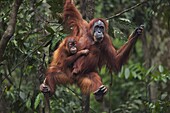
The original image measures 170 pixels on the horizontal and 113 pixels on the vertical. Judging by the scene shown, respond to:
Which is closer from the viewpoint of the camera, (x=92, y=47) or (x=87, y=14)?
(x=92, y=47)

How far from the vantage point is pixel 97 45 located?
15.1 ft

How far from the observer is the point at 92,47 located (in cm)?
460

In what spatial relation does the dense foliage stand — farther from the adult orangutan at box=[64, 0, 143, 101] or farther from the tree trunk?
the tree trunk

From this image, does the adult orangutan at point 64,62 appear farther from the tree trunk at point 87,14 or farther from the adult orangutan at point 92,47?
the tree trunk at point 87,14

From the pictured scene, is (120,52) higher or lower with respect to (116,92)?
higher

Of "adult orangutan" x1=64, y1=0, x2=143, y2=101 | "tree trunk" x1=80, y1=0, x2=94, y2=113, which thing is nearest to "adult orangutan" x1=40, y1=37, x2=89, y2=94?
"adult orangutan" x1=64, y1=0, x2=143, y2=101

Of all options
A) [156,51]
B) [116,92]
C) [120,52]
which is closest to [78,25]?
[120,52]

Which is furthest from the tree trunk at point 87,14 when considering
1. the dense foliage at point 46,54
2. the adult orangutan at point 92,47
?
the dense foliage at point 46,54

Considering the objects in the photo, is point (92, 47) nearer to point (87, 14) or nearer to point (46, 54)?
point (87, 14)

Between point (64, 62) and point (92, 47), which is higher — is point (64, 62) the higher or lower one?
the lower one

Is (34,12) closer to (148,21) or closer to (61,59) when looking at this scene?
(61,59)

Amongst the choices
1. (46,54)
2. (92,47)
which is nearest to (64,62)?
(92,47)

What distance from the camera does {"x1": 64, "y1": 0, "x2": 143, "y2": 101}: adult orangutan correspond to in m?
4.50

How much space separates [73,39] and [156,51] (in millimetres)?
2544
